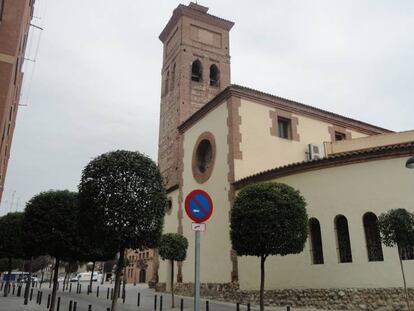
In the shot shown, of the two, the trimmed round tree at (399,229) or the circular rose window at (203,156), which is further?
the circular rose window at (203,156)

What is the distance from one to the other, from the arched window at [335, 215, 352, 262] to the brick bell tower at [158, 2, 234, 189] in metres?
18.0

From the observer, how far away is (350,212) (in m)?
13.6

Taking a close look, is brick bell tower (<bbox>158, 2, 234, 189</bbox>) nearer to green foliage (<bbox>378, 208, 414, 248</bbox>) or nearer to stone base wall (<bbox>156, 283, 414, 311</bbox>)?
stone base wall (<bbox>156, 283, 414, 311</bbox>)

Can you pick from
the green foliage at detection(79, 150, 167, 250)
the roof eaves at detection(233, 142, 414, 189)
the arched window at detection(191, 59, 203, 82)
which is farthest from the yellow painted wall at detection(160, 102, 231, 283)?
the arched window at detection(191, 59, 203, 82)

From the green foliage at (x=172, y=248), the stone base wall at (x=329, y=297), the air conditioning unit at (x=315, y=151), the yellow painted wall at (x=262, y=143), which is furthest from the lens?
the air conditioning unit at (x=315, y=151)

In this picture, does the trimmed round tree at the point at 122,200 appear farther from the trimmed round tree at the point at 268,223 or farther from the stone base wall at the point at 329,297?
the stone base wall at the point at 329,297

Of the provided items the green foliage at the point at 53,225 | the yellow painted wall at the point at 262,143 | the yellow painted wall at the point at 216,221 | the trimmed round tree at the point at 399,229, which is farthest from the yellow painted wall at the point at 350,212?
the green foliage at the point at 53,225

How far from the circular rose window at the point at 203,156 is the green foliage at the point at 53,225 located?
846 centimetres

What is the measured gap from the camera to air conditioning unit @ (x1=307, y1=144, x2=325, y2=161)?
67.1 feet

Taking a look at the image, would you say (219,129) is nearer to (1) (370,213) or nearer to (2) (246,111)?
(2) (246,111)

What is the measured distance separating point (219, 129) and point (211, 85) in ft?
50.1

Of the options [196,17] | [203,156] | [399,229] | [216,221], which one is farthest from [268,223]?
[196,17]

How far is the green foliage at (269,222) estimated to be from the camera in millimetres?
10695

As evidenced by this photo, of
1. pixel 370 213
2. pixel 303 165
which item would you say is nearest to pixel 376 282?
pixel 370 213
